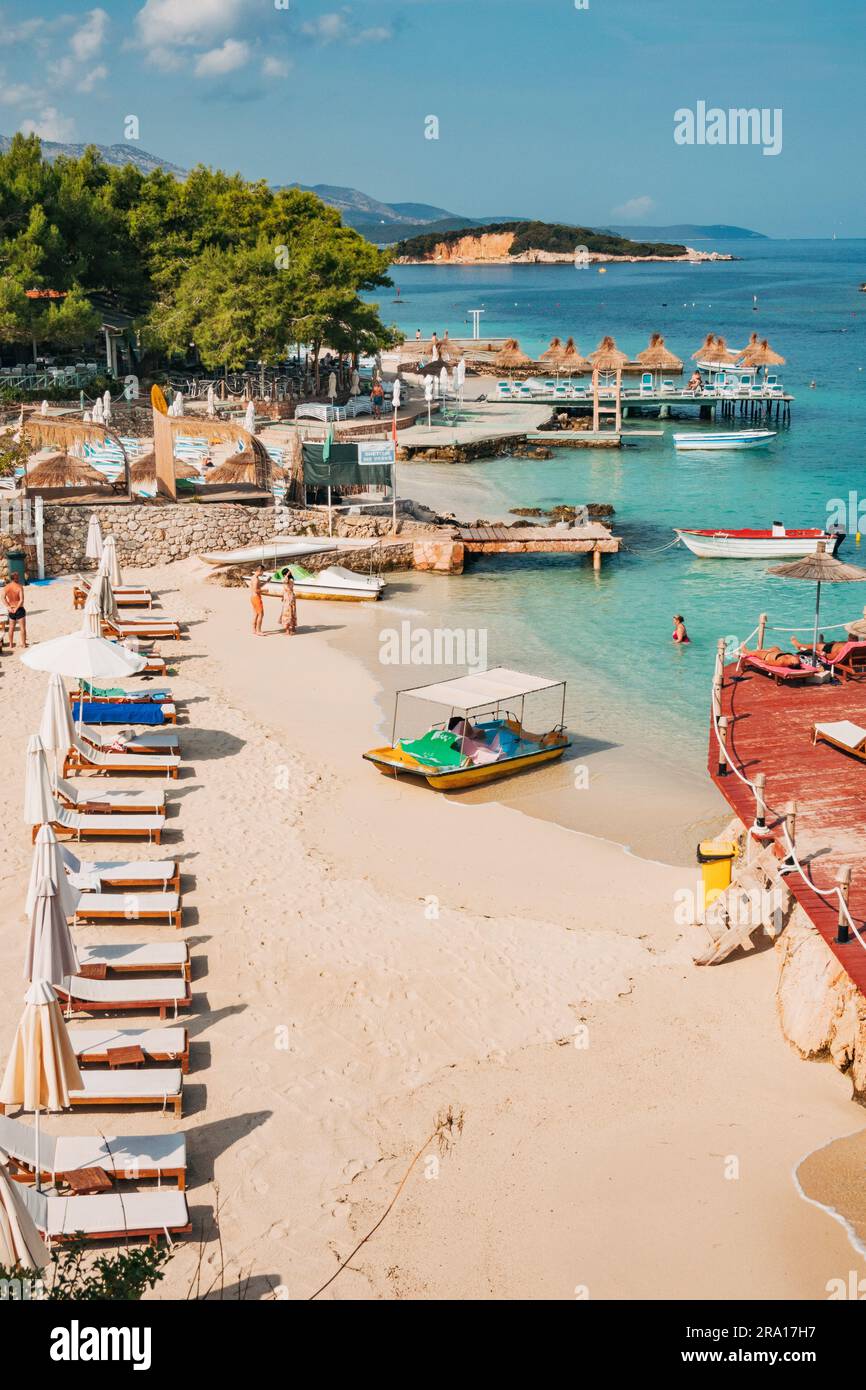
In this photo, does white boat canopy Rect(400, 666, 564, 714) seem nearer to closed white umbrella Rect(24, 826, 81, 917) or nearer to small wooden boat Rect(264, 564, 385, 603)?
closed white umbrella Rect(24, 826, 81, 917)

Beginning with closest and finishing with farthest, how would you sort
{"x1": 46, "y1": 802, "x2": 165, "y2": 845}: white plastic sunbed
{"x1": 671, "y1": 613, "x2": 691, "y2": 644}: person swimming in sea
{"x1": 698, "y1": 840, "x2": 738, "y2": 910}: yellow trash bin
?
{"x1": 698, "y1": 840, "x2": 738, "y2": 910}: yellow trash bin < {"x1": 46, "y1": 802, "x2": 165, "y2": 845}: white plastic sunbed < {"x1": 671, "y1": 613, "x2": 691, "y2": 644}: person swimming in sea

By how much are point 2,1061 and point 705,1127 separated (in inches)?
232

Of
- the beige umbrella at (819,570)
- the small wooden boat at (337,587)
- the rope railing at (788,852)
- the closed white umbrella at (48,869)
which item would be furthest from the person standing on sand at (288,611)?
the closed white umbrella at (48,869)

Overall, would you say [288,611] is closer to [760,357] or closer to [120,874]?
[120,874]

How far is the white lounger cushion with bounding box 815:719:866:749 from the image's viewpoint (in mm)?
14891

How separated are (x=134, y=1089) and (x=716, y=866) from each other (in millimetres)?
7191

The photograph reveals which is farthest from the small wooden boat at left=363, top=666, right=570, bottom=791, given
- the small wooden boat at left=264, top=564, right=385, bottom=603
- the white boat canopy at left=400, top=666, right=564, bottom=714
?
the small wooden boat at left=264, top=564, right=385, bottom=603

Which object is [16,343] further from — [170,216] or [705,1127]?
[705,1127]

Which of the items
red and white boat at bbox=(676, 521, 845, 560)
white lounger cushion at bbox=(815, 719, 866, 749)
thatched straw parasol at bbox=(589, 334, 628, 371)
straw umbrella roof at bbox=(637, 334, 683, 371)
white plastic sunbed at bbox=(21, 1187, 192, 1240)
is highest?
straw umbrella roof at bbox=(637, 334, 683, 371)

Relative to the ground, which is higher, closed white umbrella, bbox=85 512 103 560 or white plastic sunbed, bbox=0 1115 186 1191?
closed white umbrella, bbox=85 512 103 560

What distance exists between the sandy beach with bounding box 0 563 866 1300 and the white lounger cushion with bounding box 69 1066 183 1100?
22 cm

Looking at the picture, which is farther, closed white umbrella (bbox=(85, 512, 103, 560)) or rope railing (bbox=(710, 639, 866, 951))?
closed white umbrella (bbox=(85, 512, 103, 560))

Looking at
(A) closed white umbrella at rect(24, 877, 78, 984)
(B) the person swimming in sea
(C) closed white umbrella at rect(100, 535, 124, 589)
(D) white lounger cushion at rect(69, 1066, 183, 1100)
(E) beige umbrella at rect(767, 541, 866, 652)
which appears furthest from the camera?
(B) the person swimming in sea

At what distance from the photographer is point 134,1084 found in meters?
10.6
